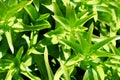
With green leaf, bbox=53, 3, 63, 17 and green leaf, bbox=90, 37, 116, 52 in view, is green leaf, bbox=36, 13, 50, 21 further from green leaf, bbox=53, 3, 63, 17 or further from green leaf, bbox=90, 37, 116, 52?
green leaf, bbox=90, 37, 116, 52

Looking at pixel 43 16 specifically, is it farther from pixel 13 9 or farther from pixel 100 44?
pixel 100 44

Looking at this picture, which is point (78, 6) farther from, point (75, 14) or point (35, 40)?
point (35, 40)

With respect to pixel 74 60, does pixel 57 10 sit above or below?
above

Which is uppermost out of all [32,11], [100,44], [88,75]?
[32,11]

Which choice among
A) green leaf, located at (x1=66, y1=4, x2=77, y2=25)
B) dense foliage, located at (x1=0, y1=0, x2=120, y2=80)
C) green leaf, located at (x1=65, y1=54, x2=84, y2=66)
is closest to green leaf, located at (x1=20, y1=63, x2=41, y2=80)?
dense foliage, located at (x1=0, y1=0, x2=120, y2=80)

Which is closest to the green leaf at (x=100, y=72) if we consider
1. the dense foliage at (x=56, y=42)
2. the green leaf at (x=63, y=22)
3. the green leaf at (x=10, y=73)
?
the dense foliage at (x=56, y=42)

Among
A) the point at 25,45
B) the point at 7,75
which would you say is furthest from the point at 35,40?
the point at 7,75

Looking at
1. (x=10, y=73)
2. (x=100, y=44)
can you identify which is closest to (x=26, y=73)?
(x=10, y=73)

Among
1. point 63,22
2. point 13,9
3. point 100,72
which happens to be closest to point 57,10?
point 63,22
